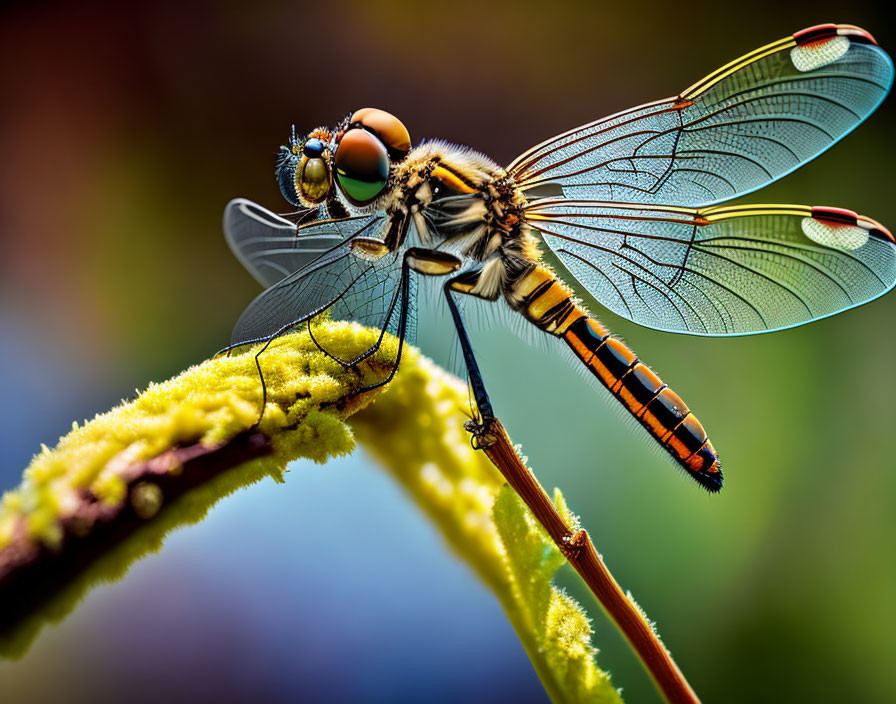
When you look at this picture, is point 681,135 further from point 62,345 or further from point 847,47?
point 62,345

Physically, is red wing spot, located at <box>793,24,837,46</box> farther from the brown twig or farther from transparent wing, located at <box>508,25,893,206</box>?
the brown twig

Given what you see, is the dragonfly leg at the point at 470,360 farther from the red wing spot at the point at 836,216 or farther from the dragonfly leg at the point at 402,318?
the red wing spot at the point at 836,216

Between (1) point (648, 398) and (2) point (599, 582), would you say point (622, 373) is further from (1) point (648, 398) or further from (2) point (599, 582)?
(2) point (599, 582)

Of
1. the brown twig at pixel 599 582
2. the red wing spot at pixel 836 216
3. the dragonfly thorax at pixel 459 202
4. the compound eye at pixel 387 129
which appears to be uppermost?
the compound eye at pixel 387 129

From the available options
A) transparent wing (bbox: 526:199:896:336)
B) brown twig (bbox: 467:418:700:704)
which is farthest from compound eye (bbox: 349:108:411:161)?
brown twig (bbox: 467:418:700:704)

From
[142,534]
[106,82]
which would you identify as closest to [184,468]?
[142,534]

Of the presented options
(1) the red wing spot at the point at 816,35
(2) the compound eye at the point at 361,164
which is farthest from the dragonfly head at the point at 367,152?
(1) the red wing spot at the point at 816,35
